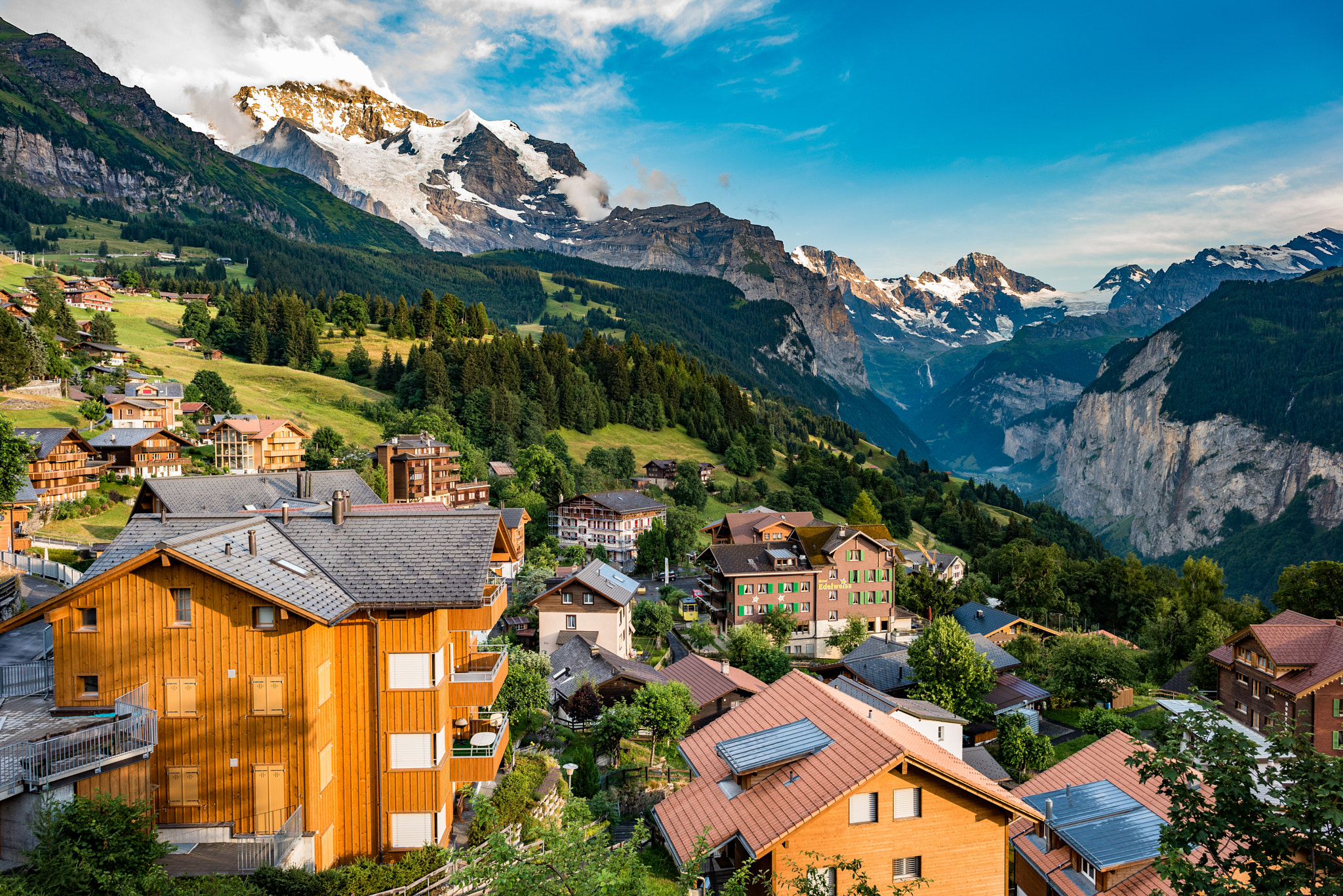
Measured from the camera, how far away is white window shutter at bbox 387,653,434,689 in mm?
22828

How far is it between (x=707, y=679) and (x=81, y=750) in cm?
3383

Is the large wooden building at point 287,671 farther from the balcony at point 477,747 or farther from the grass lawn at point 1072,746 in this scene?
the grass lawn at point 1072,746

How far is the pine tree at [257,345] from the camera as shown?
139 meters

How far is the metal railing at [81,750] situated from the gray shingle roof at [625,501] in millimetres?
77830

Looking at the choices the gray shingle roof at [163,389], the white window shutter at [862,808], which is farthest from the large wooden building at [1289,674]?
the gray shingle roof at [163,389]

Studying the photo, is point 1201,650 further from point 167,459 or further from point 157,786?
point 167,459

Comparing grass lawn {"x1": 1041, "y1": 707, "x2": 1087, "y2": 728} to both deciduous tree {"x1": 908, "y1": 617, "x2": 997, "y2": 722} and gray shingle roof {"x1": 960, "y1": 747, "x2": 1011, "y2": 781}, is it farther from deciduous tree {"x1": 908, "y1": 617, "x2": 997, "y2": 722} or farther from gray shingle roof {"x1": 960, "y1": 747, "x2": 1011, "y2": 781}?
gray shingle roof {"x1": 960, "y1": 747, "x2": 1011, "y2": 781}

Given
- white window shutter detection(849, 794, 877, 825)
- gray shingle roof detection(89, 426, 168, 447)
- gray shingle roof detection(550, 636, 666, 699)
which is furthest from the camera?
gray shingle roof detection(89, 426, 168, 447)

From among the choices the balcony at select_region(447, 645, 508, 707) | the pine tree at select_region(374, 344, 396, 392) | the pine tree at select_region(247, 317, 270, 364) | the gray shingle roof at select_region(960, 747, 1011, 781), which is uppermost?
the pine tree at select_region(247, 317, 270, 364)

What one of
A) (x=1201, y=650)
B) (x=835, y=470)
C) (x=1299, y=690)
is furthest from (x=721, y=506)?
(x=1299, y=690)

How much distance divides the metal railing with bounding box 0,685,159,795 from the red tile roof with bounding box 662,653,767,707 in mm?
28885

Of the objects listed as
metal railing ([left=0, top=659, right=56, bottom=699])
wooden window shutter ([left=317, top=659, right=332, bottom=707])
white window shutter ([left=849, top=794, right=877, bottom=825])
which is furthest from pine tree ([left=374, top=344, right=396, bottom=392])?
white window shutter ([left=849, top=794, right=877, bottom=825])

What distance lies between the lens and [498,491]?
10450 cm

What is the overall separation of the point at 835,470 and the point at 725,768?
422ft
